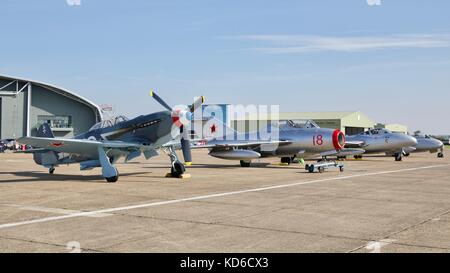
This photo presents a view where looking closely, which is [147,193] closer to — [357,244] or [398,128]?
[357,244]

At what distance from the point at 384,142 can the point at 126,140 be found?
880 inches

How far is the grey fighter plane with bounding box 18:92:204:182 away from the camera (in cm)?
1700

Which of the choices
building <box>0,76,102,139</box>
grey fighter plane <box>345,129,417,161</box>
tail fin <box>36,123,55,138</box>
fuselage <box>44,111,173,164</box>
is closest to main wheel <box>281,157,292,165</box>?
grey fighter plane <box>345,129,417,161</box>

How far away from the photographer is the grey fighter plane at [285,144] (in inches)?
969

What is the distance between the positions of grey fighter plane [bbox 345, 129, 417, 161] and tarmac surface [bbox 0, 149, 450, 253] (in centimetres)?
1980

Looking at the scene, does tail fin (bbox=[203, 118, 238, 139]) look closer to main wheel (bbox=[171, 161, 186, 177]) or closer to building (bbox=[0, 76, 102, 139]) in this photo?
main wheel (bbox=[171, 161, 186, 177])

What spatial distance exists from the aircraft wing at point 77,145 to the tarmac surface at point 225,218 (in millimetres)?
2154

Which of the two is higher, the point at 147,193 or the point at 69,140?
the point at 69,140

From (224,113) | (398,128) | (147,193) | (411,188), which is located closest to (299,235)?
(147,193)

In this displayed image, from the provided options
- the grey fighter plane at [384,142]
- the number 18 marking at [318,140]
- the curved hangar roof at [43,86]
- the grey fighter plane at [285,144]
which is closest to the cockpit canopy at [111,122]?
the grey fighter plane at [285,144]

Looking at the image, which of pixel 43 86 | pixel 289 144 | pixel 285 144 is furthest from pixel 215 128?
pixel 43 86

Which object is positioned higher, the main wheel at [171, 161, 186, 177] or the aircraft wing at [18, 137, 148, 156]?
the aircraft wing at [18, 137, 148, 156]

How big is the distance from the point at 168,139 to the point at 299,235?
11.3 metres

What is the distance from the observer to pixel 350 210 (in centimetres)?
991
